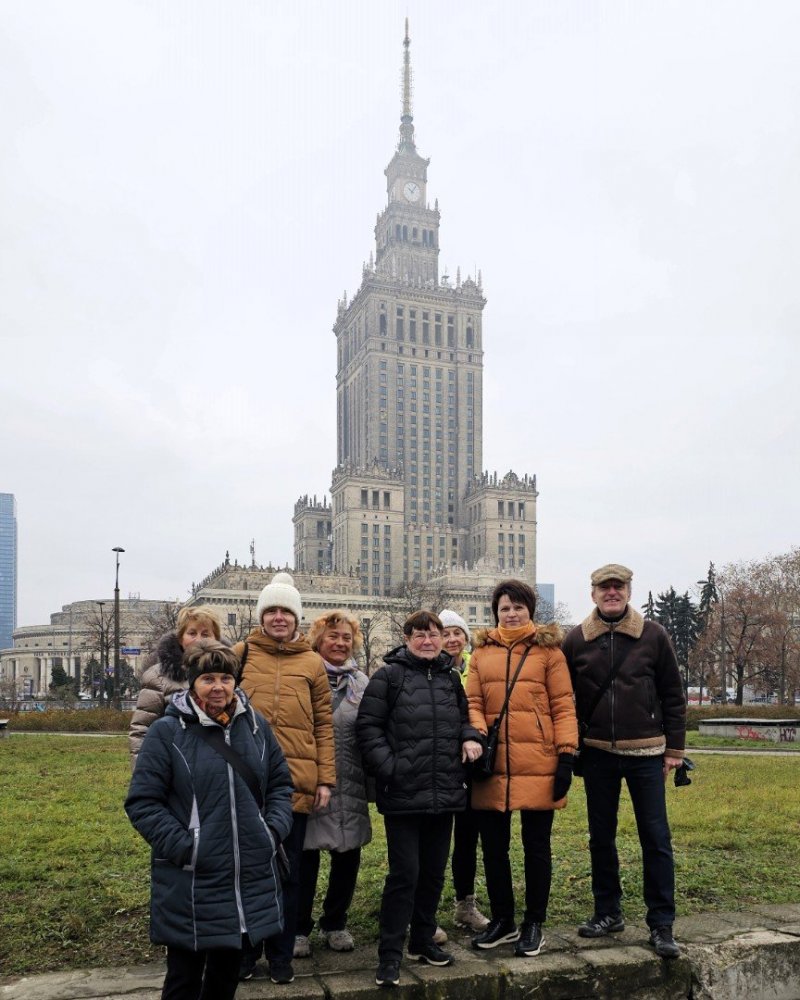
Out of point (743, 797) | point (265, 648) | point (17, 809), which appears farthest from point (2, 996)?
point (743, 797)

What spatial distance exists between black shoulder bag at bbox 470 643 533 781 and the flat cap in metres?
0.84

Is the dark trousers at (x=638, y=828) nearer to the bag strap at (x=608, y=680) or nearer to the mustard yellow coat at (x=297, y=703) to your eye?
the bag strap at (x=608, y=680)

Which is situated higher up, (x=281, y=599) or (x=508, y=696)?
(x=281, y=599)

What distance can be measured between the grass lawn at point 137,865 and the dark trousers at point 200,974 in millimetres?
1268

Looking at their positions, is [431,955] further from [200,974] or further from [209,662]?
[209,662]

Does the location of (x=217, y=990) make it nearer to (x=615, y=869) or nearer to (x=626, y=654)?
(x=615, y=869)

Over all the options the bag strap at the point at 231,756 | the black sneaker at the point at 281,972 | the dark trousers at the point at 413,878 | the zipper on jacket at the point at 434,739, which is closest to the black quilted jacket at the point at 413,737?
the zipper on jacket at the point at 434,739

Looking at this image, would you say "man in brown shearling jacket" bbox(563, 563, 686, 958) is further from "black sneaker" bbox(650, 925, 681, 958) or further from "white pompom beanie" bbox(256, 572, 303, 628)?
"white pompom beanie" bbox(256, 572, 303, 628)

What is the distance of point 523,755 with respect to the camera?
19.6ft

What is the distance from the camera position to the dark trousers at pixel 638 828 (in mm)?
5941

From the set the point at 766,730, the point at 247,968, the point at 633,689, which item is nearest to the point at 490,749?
the point at 633,689

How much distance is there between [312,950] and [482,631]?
A: 246 centimetres

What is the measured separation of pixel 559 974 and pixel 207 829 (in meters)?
2.58

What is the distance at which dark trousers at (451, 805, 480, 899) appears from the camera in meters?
6.55
